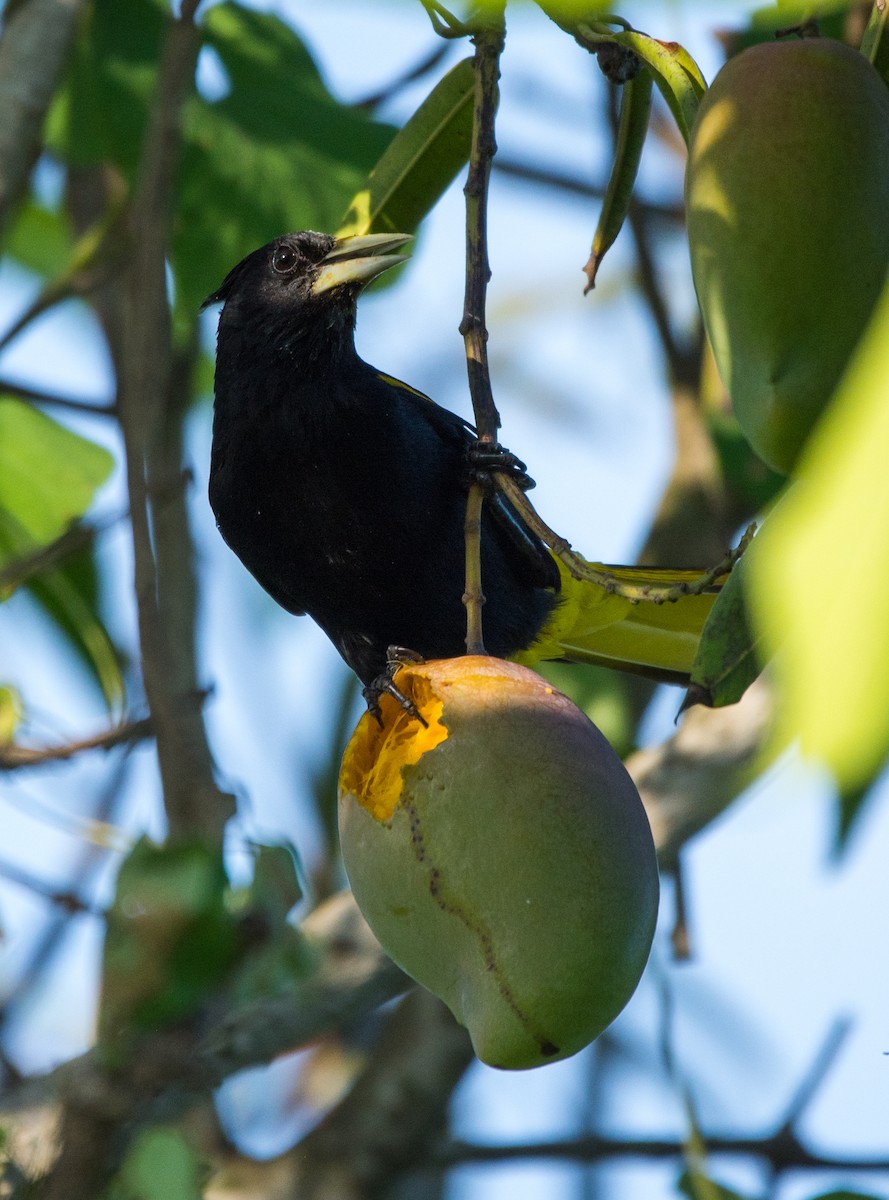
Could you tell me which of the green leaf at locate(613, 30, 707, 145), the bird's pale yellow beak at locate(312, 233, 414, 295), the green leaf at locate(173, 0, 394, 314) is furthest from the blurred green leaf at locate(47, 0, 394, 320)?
the green leaf at locate(613, 30, 707, 145)

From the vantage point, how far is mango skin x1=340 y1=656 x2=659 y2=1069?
1121 mm

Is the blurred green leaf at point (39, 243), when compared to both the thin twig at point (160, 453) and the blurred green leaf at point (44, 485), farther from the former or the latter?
the thin twig at point (160, 453)

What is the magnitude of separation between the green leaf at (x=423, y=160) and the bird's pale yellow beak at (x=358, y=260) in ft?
0.21

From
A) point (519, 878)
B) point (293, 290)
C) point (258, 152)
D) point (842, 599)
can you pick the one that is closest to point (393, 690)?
point (519, 878)

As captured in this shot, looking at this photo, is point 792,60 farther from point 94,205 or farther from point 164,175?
point 94,205

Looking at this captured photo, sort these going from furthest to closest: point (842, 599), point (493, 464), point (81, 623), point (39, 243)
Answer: point (39, 243)
point (81, 623)
point (493, 464)
point (842, 599)

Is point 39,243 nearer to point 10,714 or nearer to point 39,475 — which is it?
point 39,475

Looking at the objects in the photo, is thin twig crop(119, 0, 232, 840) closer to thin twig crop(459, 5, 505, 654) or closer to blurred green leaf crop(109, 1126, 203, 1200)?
blurred green leaf crop(109, 1126, 203, 1200)

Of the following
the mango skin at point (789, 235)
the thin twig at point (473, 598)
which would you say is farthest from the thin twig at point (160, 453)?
the mango skin at point (789, 235)

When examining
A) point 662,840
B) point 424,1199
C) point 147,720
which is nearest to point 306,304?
point 147,720

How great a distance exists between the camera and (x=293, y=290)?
2816 mm

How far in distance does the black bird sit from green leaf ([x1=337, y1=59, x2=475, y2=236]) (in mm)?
138

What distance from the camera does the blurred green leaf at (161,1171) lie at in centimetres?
224

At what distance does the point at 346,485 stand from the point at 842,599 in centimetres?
208
